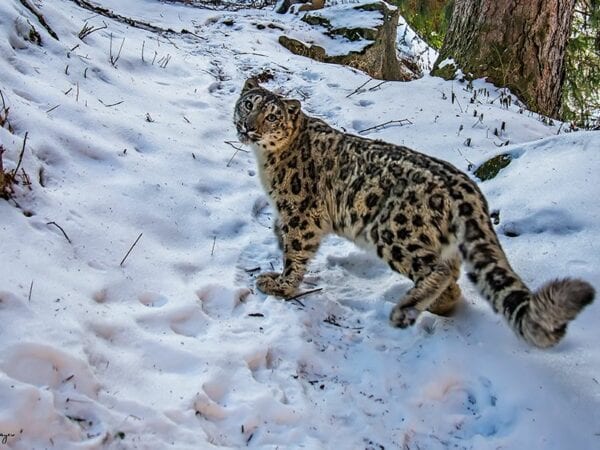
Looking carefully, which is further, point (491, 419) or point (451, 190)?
point (451, 190)

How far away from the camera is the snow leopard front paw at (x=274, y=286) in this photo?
4.68 meters

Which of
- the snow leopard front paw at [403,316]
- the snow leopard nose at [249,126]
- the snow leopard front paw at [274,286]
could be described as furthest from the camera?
the snow leopard nose at [249,126]

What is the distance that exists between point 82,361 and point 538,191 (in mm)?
4083

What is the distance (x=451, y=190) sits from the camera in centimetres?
416

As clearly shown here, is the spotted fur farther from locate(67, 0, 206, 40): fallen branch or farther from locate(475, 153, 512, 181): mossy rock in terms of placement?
locate(67, 0, 206, 40): fallen branch

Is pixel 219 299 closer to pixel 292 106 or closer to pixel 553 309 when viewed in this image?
pixel 292 106

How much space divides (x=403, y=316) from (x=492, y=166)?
2.62 meters

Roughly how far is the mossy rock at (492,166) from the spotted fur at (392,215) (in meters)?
1.71

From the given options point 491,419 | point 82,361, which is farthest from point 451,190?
point 82,361

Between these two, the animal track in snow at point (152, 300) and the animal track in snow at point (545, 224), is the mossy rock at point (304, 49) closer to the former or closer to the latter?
the animal track in snow at point (545, 224)

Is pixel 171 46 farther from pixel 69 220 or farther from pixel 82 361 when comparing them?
pixel 82 361

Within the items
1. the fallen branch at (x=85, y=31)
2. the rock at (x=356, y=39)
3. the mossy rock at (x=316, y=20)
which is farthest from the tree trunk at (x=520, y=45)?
the fallen branch at (x=85, y=31)

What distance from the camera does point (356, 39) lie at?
12.2 m

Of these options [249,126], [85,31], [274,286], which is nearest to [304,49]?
[85,31]
